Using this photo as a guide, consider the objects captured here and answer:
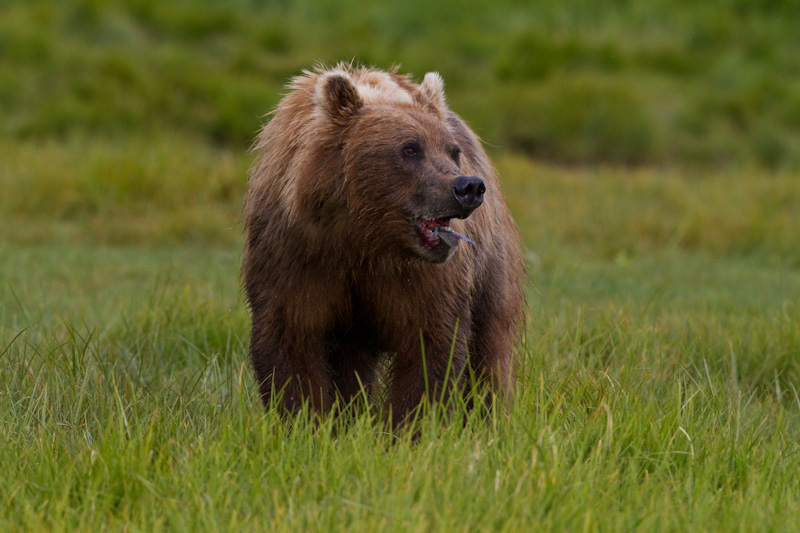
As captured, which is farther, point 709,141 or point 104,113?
point 709,141

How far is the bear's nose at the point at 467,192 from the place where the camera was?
355cm

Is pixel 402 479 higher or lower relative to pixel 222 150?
higher

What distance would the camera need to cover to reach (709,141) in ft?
46.5

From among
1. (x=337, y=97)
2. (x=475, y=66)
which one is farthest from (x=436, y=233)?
(x=475, y=66)

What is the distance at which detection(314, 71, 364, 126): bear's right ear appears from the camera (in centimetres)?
390

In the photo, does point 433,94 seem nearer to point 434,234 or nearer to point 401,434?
point 434,234

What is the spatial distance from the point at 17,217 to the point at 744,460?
8391 mm

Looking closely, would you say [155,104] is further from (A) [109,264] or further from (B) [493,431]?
(B) [493,431]

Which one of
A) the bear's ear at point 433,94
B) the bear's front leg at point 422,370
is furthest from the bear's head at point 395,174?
the bear's front leg at point 422,370

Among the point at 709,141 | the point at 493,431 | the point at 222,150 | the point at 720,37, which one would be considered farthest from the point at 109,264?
the point at 720,37

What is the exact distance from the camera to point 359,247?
3.87 metres

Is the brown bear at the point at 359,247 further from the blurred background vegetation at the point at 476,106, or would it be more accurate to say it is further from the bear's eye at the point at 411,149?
the blurred background vegetation at the point at 476,106

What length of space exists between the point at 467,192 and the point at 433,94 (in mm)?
831

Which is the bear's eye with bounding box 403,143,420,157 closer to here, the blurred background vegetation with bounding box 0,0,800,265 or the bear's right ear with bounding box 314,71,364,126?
the bear's right ear with bounding box 314,71,364,126
